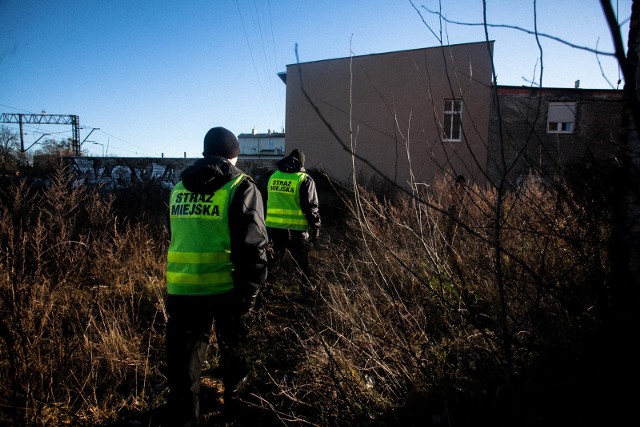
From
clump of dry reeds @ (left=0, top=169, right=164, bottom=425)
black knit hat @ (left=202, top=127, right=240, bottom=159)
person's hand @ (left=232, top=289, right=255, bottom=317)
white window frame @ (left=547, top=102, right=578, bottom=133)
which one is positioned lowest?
clump of dry reeds @ (left=0, top=169, right=164, bottom=425)

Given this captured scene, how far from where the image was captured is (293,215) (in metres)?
4.11

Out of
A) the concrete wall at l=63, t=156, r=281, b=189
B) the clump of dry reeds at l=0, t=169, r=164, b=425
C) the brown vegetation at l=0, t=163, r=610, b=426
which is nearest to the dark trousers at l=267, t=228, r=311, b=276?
the brown vegetation at l=0, t=163, r=610, b=426

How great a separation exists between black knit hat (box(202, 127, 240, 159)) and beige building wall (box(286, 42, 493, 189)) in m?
10.4

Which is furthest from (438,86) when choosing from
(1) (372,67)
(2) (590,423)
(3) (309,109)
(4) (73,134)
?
(4) (73,134)

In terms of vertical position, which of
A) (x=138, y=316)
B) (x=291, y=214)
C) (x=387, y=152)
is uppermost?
(x=387, y=152)

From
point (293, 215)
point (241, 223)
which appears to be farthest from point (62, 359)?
point (293, 215)

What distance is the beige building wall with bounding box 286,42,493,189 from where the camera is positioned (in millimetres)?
12844

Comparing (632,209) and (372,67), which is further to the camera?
(372,67)

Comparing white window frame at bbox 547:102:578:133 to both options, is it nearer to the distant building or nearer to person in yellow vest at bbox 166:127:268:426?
person in yellow vest at bbox 166:127:268:426

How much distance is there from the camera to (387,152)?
559 inches

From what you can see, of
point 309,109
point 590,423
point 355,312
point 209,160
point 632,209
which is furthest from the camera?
point 309,109

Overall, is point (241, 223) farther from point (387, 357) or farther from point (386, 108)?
point (386, 108)

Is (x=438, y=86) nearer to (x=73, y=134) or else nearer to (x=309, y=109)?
(x=309, y=109)

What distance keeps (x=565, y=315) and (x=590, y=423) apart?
85 centimetres
